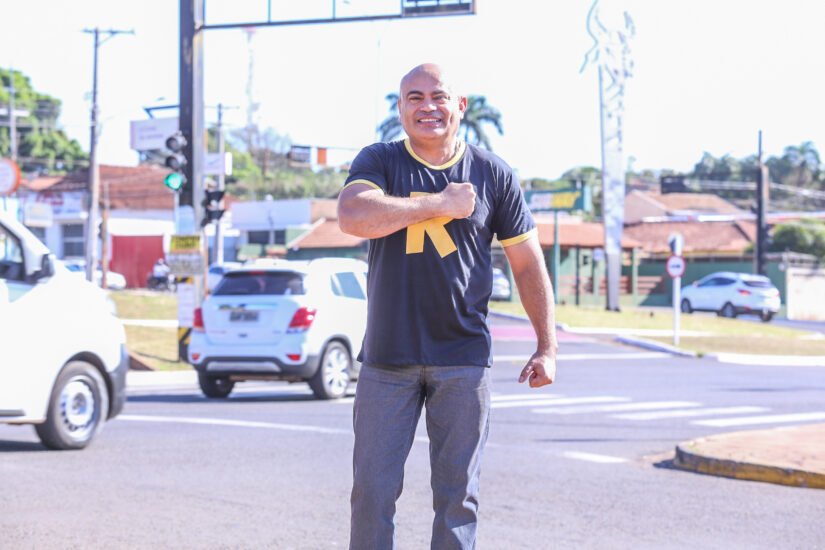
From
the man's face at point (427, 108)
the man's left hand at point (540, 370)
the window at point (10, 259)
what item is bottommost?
the man's left hand at point (540, 370)

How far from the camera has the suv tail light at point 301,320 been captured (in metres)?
15.7

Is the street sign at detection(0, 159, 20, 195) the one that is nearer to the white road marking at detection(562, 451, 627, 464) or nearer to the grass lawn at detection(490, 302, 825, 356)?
the grass lawn at detection(490, 302, 825, 356)

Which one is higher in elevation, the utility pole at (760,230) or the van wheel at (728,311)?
the utility pole at (760,230)

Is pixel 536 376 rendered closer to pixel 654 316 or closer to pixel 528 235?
pixel 528 235

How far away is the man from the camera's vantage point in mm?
4398

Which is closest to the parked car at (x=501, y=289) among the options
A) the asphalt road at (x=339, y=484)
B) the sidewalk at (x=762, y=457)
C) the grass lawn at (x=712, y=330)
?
the grass lawn at (x=712, y=330)

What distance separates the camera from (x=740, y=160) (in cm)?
10731

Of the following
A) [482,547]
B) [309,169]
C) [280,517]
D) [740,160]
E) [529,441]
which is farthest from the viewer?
[309,169]

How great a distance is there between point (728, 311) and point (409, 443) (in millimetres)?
42925

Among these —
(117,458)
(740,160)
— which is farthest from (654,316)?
(740,160)

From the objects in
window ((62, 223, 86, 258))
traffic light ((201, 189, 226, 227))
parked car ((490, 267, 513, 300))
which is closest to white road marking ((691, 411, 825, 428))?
traffic light ((201, 189, 226, 227))

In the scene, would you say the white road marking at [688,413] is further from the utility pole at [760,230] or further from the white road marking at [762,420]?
the utility pole at [760,230]

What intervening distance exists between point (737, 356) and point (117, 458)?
19290mm

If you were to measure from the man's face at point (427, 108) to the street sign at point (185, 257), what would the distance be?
18.0 metres
